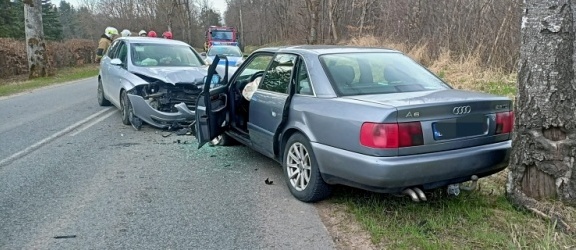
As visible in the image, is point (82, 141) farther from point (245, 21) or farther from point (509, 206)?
point (245, 21)

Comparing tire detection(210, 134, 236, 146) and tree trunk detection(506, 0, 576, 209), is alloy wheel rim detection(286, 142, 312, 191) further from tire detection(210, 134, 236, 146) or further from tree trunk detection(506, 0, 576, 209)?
tire detection(210, 134, 236, 146)

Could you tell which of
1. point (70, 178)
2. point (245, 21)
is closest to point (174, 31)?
point (245, 21)

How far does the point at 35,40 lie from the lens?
1814 cm

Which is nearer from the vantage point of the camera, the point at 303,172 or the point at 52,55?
the point at 303,172

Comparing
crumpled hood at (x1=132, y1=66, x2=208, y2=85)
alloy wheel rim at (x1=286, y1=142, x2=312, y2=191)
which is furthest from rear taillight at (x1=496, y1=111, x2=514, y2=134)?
crumpled hood at (x1=132, y1=66, x2=208, y2=85)

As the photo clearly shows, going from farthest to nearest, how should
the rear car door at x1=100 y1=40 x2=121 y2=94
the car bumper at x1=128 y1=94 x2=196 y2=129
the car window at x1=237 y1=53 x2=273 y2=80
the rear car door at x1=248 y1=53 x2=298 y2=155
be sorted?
1. the rear car door at x1=100 y1=40 x2=121 y2=94
2. the car bumper at x1=128 y1=94 x2=196 y2=129
3. the car window at x1=237 y1=53 x2=273 y2=80
4. the rear car door at x1=248 y1=53 x2=298 y2=155

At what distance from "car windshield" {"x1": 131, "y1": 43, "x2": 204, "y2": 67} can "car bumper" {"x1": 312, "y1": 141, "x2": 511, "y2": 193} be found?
5.65m

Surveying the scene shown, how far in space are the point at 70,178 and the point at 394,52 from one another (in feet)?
12.7

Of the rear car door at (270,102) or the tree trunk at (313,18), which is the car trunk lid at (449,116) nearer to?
the rear car door at (270,102)

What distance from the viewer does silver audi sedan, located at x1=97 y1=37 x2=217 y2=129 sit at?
23.3 ft

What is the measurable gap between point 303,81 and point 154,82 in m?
3.95

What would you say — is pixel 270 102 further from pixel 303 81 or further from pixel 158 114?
pixel 158 114

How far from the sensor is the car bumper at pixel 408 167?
324cm

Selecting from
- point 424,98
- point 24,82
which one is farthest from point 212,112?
point 24,82
